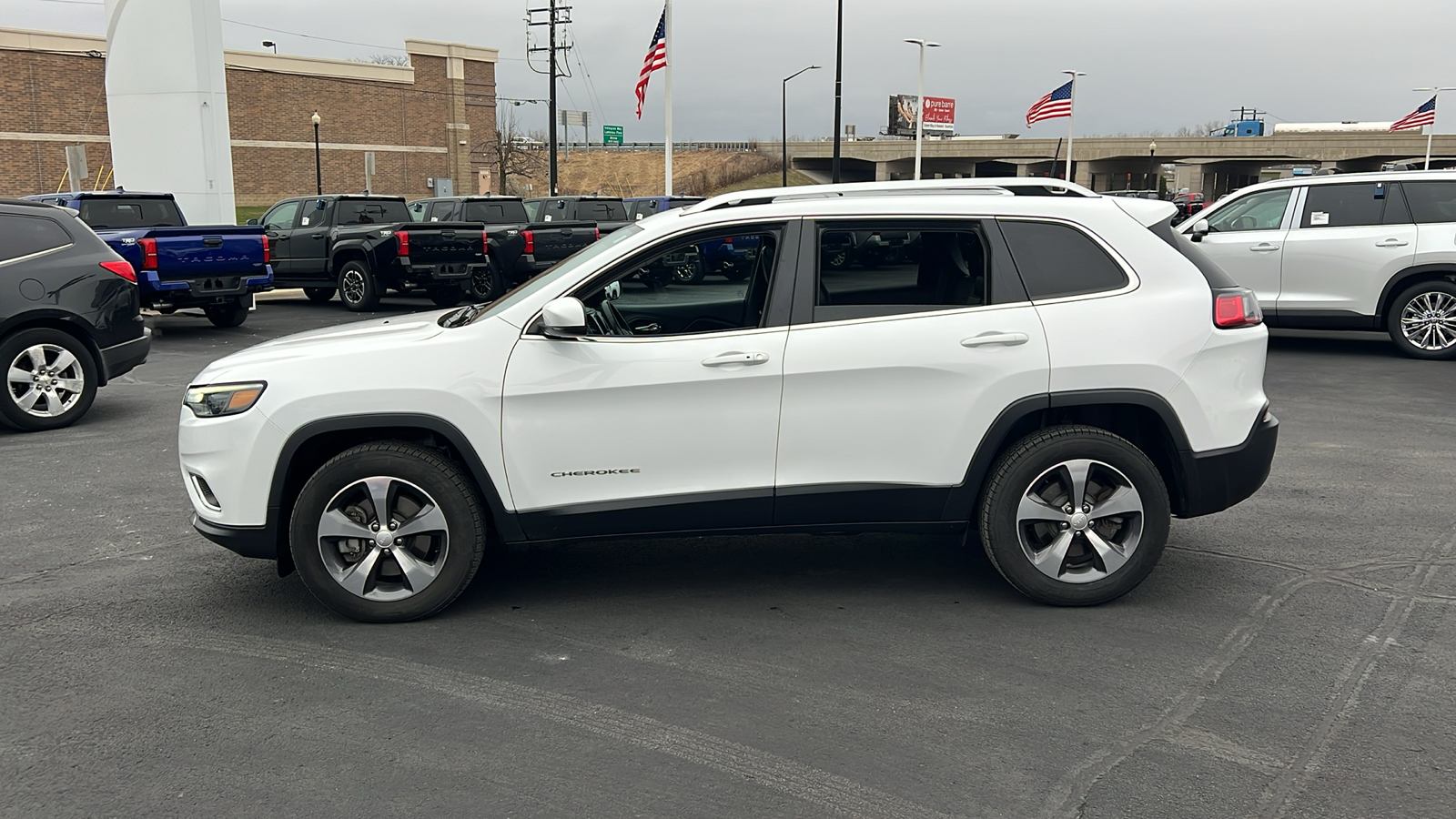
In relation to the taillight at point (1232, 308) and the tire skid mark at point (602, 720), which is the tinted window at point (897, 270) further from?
the tire skid mark at point (602, 720)

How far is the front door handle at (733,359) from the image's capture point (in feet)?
15.9

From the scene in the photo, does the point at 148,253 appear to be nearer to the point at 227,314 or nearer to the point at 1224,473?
the point at 227,314

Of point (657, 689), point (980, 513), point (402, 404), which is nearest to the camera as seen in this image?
point (657, 689)

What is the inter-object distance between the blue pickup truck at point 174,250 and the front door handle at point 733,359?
11.5 metres

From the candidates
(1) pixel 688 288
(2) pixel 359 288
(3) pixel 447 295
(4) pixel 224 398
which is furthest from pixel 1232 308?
(3) pixel 447 295

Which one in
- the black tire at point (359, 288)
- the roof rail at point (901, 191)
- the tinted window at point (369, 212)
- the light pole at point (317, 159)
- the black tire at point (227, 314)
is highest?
the light pole at point (317, 159)

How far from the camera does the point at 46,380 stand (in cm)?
918

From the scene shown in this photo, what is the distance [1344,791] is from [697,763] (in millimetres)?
1946

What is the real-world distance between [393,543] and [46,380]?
5.91m

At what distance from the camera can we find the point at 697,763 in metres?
3.67

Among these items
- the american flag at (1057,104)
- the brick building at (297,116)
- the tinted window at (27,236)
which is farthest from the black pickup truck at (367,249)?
the brick building at (297,116)

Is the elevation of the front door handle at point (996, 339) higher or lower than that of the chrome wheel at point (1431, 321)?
higher

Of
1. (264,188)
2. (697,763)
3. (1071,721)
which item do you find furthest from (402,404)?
(264,188)

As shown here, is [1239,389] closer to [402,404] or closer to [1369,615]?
[1369,615]
